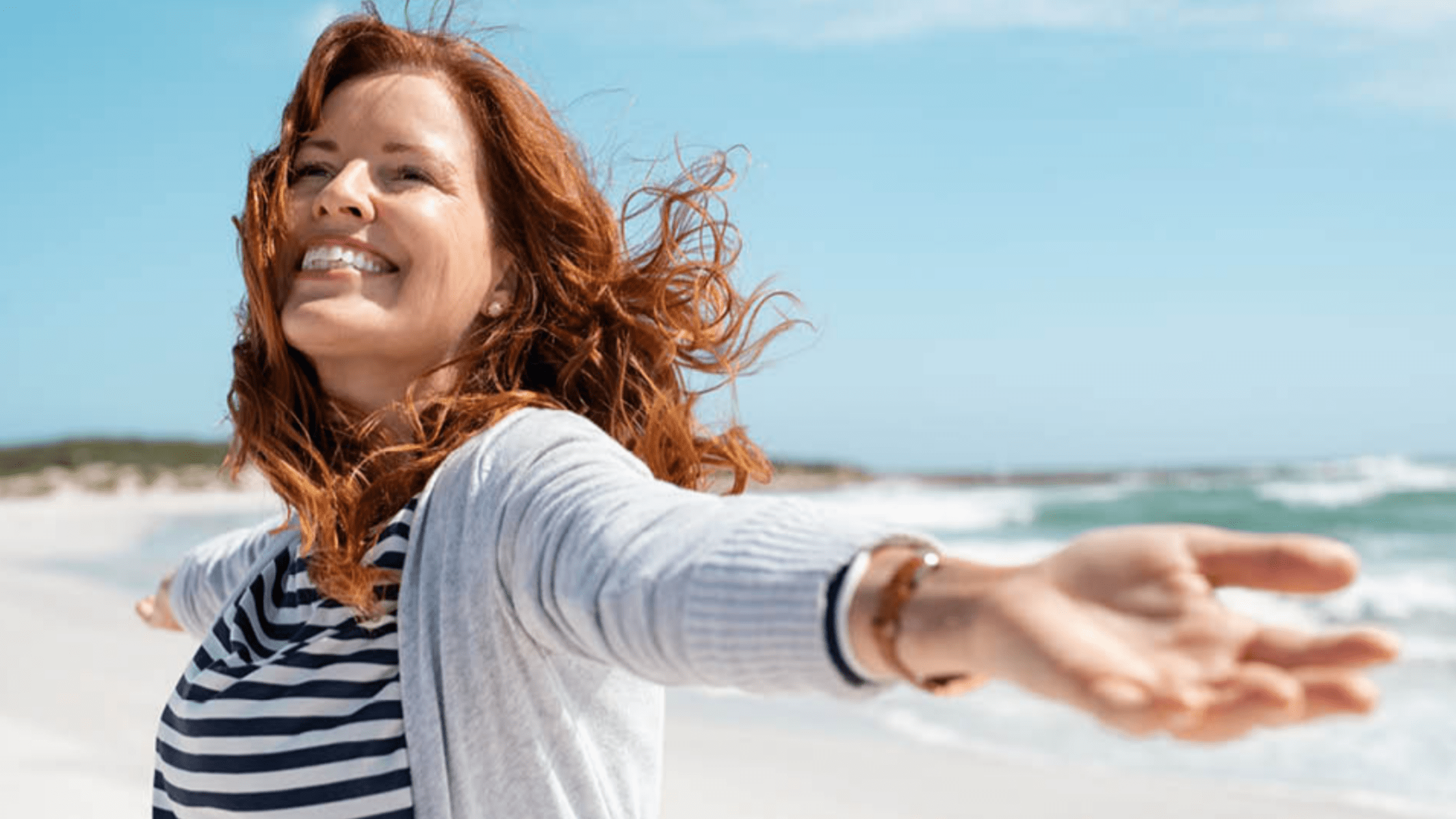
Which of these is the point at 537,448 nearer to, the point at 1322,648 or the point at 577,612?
the point at 577,612

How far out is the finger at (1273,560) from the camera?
2.99ft

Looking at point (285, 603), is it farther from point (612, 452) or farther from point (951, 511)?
point (951, 511)

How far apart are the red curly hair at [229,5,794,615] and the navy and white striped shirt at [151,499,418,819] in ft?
0.62

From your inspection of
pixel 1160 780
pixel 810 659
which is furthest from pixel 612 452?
pixel 1160 780

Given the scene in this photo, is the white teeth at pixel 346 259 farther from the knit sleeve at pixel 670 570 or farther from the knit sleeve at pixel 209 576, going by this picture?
the knit sleeve at pixel 209 576

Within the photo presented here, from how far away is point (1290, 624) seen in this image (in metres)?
7.99

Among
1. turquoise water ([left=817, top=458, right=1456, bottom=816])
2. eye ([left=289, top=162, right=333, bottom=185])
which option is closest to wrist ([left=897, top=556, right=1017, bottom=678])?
turquoise water ([left=817, top=458, right=1456, bottom=816])

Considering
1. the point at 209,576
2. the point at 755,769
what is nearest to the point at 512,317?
the point at 209,576

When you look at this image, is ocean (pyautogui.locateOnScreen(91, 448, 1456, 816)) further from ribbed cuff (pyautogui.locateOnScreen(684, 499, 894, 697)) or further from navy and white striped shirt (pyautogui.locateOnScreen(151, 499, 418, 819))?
navy and white striped shirt (pyautogui.locateOnScreen(151, 499, 418, 819))

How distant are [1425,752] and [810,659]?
242 inches

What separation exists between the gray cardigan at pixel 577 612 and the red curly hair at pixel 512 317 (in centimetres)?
18

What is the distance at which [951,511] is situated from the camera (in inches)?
1281

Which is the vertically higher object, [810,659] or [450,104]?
[450,104]

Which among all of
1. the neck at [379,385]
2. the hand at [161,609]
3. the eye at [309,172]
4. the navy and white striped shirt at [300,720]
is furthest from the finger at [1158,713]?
the hand at [161,609]
